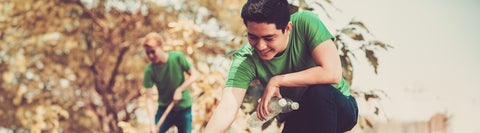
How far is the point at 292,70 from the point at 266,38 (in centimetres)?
26

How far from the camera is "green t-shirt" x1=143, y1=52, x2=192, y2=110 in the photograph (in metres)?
4.22

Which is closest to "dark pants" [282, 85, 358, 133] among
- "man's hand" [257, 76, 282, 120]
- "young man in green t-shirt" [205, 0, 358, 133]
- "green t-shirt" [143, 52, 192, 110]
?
"young man in green t-shirt" [205, 0, 358, 133]

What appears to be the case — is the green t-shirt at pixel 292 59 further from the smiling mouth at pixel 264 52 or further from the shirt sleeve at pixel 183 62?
the shirt sleeve at pixel 183 62

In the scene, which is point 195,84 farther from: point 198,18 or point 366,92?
point 198,18

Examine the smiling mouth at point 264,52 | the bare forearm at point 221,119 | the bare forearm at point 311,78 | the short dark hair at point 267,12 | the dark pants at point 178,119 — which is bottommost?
the dark pants at point 178,119

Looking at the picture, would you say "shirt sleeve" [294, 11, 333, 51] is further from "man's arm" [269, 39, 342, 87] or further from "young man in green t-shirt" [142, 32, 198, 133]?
"young man in green t-shirt" [142, 32, 198, 133]

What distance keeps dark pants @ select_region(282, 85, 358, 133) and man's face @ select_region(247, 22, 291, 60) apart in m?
0.23

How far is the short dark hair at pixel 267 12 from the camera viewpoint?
218 centimetres

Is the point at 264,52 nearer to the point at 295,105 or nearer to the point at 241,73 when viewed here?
the point at 241,73

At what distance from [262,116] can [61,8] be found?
469cm

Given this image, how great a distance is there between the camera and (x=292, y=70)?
242 cm

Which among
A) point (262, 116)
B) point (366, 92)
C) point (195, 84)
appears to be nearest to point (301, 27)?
point (262, 116)

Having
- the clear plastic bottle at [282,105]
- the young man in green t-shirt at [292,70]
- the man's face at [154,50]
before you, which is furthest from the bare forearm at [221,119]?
the man's face at [154,50]

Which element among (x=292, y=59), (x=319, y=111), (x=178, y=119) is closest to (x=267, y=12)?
(x=292, y=59)
